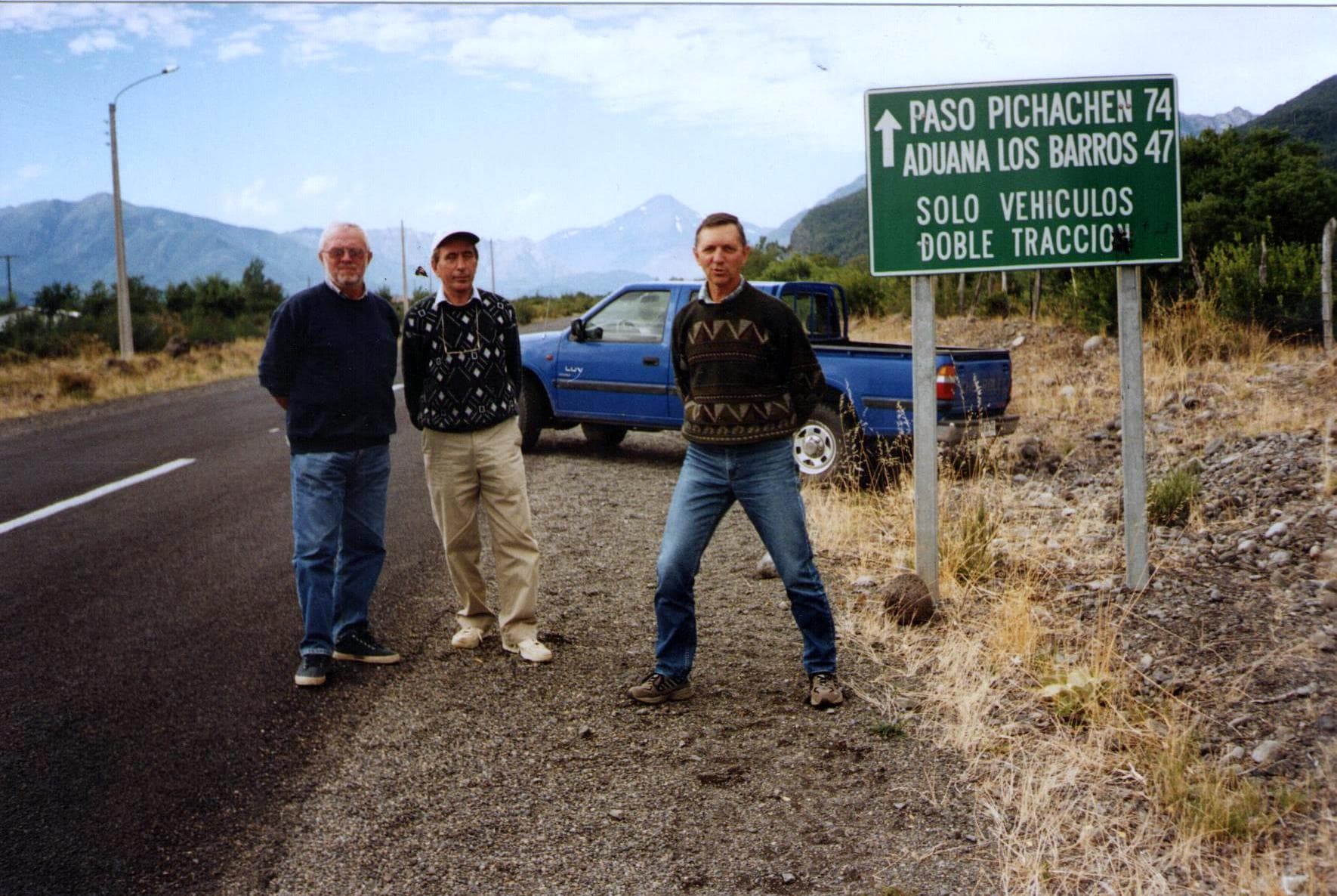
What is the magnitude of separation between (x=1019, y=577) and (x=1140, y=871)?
10.7 feet

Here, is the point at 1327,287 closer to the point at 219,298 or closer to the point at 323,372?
the point at 323,372

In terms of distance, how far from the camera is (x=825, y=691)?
185 inches

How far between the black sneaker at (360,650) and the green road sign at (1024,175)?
3.01 m

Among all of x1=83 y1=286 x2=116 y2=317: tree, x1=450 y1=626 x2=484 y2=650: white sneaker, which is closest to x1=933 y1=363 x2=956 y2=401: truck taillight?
x1=450 y1=626 x2=484 y2=650: white sneaker

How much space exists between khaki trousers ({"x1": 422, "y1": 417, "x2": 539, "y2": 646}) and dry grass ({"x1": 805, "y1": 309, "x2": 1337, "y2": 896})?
1.56 metres

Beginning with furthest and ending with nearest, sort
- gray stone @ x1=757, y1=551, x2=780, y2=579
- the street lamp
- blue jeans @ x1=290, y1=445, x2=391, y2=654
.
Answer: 1. the street lamp
2. gray stone @ x1=757, y1=551, x2=780, y2=579
3. blue jeans @ x1=290, y1=445, x2=391, y2=654

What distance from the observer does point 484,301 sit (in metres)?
5.38

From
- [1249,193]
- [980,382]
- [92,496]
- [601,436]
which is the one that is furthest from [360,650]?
[1249,193]

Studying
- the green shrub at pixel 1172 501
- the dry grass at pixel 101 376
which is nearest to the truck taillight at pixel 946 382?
the green shrub at pixel 1172 501

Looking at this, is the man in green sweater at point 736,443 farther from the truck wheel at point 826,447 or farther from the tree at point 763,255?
the tree at point 763,255

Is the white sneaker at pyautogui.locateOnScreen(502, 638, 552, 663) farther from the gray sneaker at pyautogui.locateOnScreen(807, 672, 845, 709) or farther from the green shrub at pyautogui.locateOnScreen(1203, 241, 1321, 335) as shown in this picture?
the green shrub at pyautogui.locateOnScreen(1203, 241, 1321, 335)

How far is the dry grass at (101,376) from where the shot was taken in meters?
19.9

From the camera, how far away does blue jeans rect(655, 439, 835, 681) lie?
4.64m

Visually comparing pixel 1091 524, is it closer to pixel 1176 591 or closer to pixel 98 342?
pixel 1176 591
